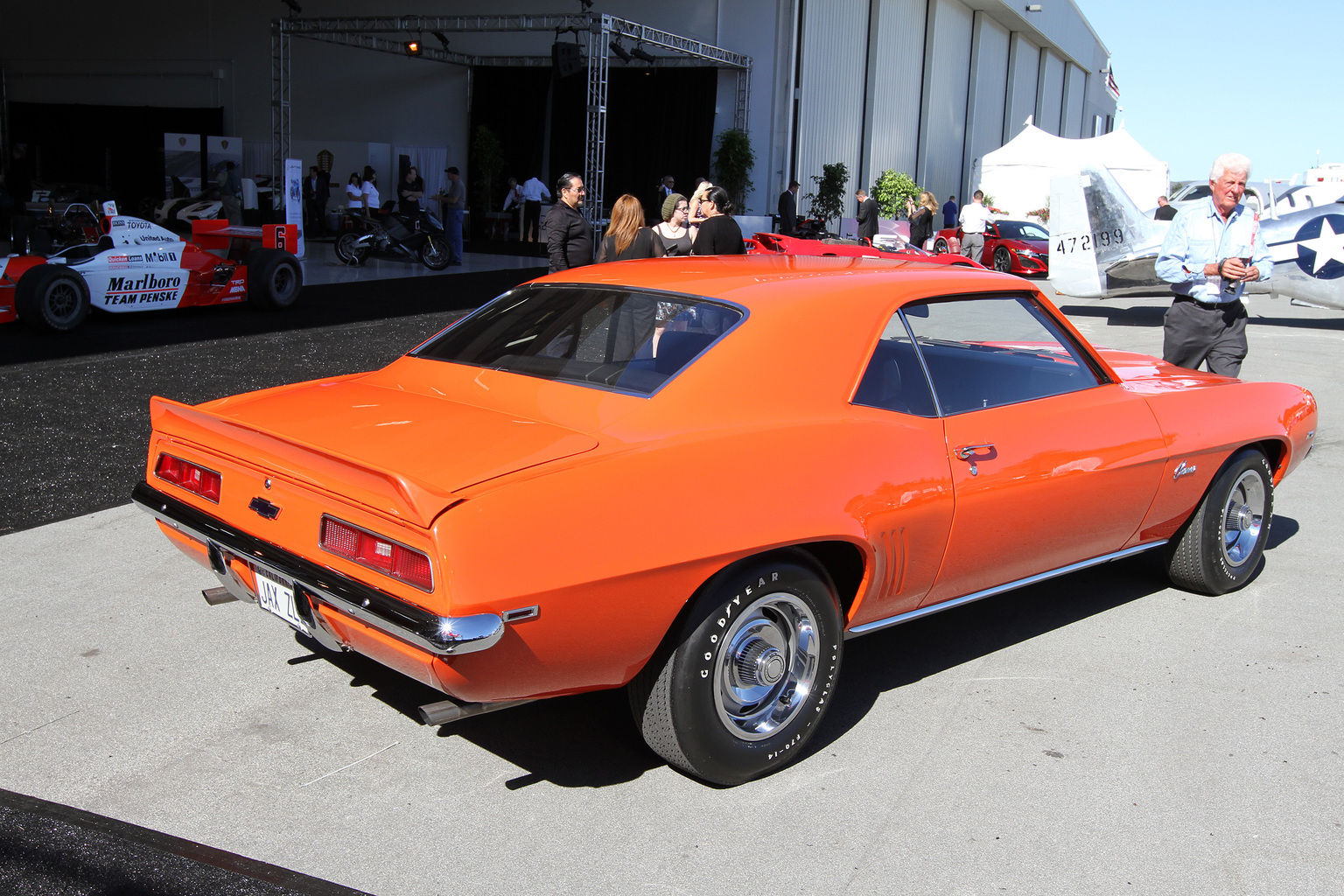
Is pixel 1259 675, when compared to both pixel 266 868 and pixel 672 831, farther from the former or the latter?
pixel 266 868

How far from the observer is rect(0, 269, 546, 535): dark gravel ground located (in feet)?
18.8

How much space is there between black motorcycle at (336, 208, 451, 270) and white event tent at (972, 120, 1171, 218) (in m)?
16.7

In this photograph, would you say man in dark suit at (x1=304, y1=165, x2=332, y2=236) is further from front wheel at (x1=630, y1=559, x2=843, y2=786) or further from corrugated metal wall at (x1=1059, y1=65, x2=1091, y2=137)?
corrugated metal wall at (x1=1059, y1=65, x2=1091, y2=137)

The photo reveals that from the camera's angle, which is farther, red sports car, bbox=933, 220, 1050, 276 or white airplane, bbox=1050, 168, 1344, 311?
red sports car, bbox=933, 220, 1050, 276

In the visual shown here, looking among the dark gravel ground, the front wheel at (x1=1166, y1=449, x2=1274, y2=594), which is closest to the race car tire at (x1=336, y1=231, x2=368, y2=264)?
the dark gravel ground

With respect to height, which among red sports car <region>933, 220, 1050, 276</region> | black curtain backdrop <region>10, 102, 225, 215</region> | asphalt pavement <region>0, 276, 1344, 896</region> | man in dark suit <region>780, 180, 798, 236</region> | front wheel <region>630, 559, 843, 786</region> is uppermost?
black curtain backdrop <region>10, 102, 225, 215</region>

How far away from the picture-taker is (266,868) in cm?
253

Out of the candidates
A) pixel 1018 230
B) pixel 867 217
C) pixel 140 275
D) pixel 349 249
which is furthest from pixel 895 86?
pixel 140 275

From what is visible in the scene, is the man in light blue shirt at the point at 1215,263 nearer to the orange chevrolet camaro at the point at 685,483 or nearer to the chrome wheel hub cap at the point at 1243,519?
the chrome wheel hub cap at the point at 1243,519

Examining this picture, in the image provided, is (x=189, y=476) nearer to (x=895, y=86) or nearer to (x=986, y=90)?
(x=895, y=86)

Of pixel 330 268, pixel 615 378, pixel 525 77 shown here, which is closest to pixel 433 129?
pixel 525 77

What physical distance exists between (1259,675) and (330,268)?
1678cm

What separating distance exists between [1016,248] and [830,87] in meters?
8.05

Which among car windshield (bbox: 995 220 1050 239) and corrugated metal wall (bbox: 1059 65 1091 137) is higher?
corrugated metal wall (bbox: 1059 65 1091 137)
